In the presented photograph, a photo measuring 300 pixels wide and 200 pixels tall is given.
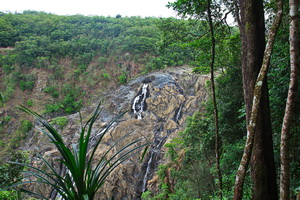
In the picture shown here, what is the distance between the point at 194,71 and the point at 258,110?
18.9ft

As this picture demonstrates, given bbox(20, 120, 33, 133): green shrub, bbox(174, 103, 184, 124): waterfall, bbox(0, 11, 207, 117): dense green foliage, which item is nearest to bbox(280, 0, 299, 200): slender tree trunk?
bbox(174, 103, 184, 124): waterfall

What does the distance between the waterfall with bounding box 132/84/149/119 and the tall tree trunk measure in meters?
12.8

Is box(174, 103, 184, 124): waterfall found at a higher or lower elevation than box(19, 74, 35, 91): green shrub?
lower

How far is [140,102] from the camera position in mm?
16172

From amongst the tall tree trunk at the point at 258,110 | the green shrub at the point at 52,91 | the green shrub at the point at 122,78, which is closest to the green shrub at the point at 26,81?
the green shrub at the point at 52,91

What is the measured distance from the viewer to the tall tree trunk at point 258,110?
6.48 feet

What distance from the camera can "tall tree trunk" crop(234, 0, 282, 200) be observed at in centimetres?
197

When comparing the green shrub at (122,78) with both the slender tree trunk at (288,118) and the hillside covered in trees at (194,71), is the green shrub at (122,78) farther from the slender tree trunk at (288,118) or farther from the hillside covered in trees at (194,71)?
the slender tree trunk at (288,118)

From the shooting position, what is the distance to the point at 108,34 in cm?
2650

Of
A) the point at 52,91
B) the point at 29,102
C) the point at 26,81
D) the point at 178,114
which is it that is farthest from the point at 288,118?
the point at 26,81

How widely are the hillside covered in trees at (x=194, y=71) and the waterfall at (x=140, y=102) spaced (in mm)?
2694

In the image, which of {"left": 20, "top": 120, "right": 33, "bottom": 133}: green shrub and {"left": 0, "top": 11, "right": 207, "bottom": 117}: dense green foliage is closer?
{"left": 20, "top": 120, "right": 33, "bottom": 133}: green shrub

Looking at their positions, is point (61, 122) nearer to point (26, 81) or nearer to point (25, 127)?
point (25, 127)

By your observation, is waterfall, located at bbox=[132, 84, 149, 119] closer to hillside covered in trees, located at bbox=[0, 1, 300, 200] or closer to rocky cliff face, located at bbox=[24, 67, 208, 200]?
rocky cliff face, located at bbox=[24, 67, 208, 200]
